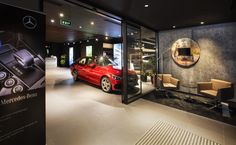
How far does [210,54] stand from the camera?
5.18 m

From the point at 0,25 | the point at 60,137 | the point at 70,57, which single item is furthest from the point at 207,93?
the point at 70,57

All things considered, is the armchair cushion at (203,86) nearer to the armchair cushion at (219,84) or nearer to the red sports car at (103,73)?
the armchair cushion at (219,84)

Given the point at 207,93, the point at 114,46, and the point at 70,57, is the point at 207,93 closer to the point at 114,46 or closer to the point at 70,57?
the point at 114,46

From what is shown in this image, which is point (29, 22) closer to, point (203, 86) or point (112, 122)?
point (112, 122)

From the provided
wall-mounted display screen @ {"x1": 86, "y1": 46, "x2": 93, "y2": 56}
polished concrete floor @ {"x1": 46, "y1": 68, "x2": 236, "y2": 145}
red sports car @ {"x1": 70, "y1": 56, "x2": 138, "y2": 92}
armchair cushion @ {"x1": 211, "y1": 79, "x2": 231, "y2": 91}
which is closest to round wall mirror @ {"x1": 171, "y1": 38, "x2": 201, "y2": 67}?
armchair cushion @ {"x1": 211, "y1": 79, "x2": 231, "y2": 91}

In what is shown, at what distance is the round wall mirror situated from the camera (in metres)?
5.46

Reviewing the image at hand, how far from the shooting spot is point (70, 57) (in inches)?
645

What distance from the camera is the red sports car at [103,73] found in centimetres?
539

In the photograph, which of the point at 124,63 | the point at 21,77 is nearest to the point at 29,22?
the point at 21,77

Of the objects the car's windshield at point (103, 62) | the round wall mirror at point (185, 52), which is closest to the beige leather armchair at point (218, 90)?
the round wall mirror at point (185, 52)

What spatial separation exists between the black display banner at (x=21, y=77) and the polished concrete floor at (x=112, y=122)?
0.75 m

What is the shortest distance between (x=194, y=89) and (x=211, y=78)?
77 cm

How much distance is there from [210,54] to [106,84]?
165 inches

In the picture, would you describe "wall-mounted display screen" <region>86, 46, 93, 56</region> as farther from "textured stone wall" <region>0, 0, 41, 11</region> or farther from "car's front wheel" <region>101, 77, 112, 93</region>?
"textured stone wall" <region>0, 0, 41, 11</region>
